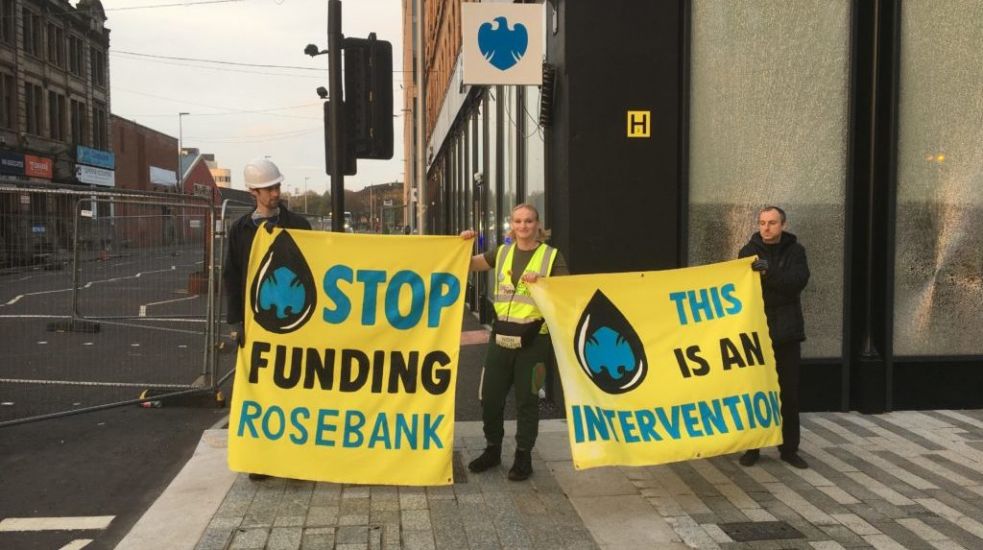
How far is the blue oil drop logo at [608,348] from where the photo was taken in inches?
183

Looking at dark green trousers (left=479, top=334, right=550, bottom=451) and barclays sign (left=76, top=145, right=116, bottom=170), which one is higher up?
barclays sign (left=76, top=145, right=116, bottom=170)

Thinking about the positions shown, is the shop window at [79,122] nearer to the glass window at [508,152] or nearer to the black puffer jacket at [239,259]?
the glass window at [508,152]

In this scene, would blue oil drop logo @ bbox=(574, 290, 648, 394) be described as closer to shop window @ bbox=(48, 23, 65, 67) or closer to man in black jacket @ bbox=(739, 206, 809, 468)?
man in black jacket @ bbox=(739, 206, 809, 468)

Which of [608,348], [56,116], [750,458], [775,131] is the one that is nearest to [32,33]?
[56,116]

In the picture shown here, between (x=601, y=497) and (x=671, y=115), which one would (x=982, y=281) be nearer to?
(x=671, y=115)

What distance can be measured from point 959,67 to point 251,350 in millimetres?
6301

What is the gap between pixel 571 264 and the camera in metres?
6.41

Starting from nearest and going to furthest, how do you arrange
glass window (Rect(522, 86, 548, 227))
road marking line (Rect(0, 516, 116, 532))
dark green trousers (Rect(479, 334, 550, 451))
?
road marking line (Rect(0, 516, 116, 532))
dark green trousers (Rect(479, 334, 550, 451))
glass window (Rect(522, 86, 548, 227))

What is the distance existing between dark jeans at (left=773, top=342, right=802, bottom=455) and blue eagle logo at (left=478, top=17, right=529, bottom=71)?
3158mm

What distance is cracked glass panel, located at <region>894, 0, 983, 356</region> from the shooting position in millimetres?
6715

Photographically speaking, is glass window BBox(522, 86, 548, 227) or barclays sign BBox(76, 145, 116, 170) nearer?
glass window BBox(522, 86, 548, 227)

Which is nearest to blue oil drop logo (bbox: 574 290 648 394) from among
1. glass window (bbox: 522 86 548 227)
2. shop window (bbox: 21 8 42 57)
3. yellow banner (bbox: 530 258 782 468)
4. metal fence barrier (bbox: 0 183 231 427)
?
yellow banner (bbox: 530 258 782 468)

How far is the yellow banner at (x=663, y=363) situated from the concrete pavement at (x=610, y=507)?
33 cm

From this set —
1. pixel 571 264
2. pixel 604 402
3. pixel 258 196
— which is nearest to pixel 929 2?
pixel 571 264
